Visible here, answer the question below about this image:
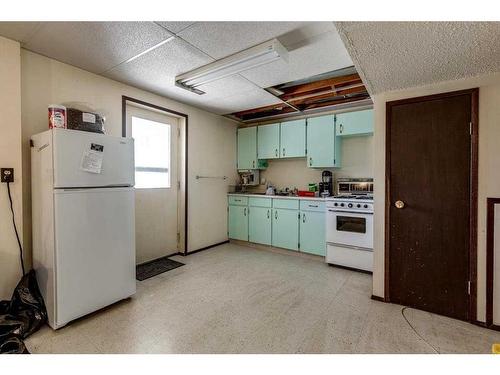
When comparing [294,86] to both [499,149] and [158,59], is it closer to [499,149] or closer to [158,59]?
[158,59]

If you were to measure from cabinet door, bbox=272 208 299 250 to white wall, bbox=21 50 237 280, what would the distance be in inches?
42.5

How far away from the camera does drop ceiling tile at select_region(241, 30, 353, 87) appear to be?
2.00 m

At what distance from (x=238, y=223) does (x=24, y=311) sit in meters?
2.95

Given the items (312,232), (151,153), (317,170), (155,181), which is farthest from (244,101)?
(312,232)

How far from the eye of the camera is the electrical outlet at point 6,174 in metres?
1.89

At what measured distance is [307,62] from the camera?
2.32 metres

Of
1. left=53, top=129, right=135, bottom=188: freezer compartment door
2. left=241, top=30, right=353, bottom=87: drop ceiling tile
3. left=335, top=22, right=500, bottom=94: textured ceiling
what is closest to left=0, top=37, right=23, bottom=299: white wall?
left=53, top=129, right=135, bottom=188: freezer compartment door

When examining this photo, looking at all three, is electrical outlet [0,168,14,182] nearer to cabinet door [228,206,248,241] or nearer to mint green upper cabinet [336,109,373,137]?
cabinet door [228,206,248,241]

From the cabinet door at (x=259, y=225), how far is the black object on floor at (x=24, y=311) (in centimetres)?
281

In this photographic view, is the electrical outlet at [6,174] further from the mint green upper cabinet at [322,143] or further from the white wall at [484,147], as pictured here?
the white wall at [484,147]

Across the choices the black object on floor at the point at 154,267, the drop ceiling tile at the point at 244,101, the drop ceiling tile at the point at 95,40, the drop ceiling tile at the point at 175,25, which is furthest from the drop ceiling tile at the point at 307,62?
the black object on floor at the point at 154,267

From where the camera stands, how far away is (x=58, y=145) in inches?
69.9
